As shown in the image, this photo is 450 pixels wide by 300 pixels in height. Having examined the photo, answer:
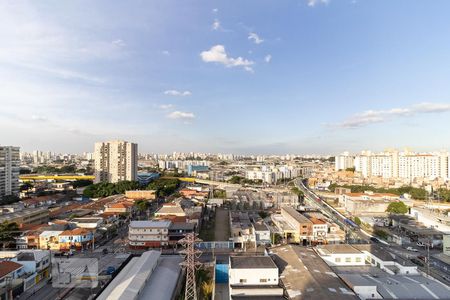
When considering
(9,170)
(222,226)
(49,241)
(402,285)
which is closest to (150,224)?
(49,241)

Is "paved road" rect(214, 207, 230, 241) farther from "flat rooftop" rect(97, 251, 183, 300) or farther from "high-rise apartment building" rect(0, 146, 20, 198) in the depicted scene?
"high-rise apartment building" rect(0, 146, 20, 198)

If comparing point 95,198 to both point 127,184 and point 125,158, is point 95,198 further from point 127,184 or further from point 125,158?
point 125,158

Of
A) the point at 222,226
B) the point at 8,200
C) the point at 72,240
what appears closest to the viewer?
the point at 72,240

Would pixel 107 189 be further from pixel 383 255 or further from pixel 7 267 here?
pixel 383 255

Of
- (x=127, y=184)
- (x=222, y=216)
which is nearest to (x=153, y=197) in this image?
(x=127, y=184)

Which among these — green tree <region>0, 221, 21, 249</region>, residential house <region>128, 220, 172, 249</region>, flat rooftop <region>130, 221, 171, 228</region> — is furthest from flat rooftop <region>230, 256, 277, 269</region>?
green tree <region>0, 221, 21, 249</region>

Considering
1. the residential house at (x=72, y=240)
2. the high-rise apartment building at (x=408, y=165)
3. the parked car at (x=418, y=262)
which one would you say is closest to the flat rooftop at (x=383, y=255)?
the parked car at (x=418, y=262)
